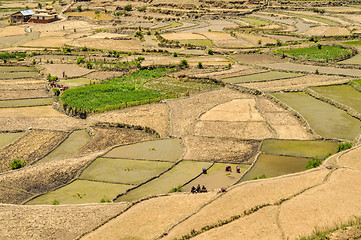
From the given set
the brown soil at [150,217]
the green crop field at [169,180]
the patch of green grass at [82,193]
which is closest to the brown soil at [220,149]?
the green crop field at [169,180]

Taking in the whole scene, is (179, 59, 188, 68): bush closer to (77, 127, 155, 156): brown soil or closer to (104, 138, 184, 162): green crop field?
(77, 127, 155, 156): brown soil

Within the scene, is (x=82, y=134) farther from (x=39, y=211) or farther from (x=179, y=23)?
(x=179, y=23)

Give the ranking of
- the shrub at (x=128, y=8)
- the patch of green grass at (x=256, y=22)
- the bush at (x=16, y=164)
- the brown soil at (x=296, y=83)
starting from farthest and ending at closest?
the shrub at (x=128, y=8)
the patch of green grass at (x=256, y=22)
the brown soil at (x=296, y=83)
the bush at (x=16, y=164)

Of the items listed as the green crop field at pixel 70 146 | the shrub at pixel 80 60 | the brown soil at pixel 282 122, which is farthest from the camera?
the shrub at pixel 80 60

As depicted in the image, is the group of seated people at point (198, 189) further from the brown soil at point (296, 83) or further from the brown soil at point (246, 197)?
the brown soil at point (296, 83)

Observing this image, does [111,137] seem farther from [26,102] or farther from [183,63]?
[183,63]

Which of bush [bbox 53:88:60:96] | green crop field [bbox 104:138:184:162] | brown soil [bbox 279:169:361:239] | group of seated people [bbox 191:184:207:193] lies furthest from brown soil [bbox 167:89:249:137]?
brown soil [bbox 279:169:361:239]

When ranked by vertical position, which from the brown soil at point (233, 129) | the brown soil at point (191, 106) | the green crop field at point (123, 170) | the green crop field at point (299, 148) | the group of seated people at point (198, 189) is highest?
the group of seated people at point (198, 189)

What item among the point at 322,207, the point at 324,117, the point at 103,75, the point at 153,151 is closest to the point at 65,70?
the point at 103,75
